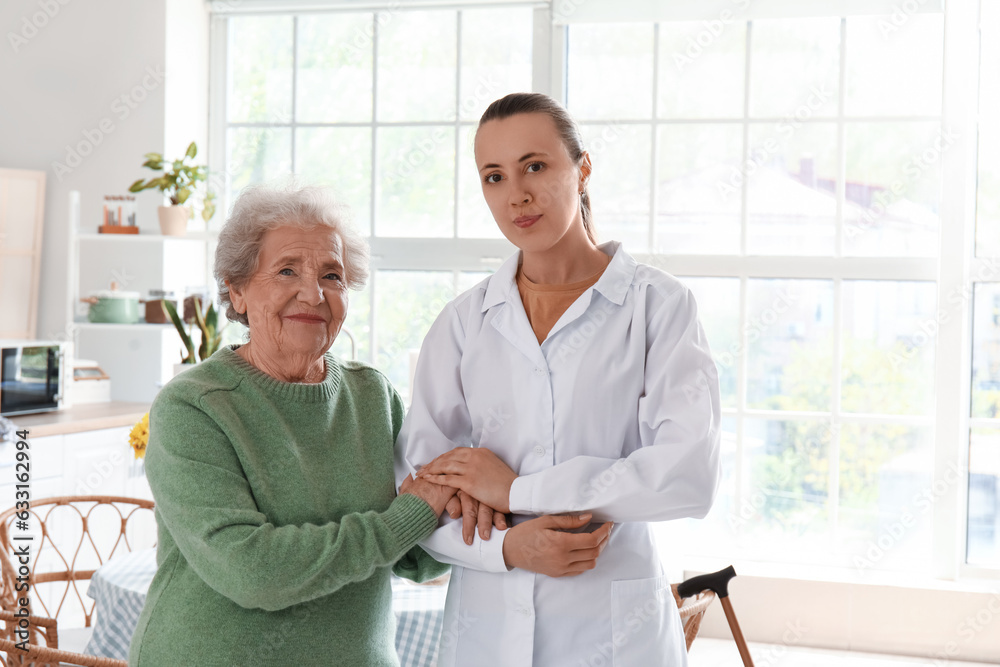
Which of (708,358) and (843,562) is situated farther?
(843,562)

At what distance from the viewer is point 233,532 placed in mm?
1247

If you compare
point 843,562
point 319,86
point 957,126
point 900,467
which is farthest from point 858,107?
point 319,86

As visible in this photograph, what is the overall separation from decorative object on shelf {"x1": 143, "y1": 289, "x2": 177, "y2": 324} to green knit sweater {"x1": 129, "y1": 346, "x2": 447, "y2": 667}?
269 centimetres

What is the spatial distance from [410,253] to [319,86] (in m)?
0.91

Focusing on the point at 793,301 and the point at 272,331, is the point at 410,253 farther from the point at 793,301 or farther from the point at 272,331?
the point at 272,331

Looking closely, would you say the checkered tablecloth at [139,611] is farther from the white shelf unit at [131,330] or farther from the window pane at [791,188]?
the window pane at [791,188]

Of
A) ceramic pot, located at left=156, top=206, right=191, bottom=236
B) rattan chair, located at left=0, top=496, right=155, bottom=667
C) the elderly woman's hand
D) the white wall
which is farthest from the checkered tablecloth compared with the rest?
the white wall

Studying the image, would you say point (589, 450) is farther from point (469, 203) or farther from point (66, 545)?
point (469, 203)

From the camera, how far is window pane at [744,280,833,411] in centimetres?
384

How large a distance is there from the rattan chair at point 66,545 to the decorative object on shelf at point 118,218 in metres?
1.19

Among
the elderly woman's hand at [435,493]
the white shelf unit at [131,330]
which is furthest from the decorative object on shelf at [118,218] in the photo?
the elderly woman's hand at [435,493]

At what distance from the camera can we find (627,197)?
4.01 m

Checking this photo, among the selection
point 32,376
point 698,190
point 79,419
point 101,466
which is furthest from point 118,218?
point 698,190

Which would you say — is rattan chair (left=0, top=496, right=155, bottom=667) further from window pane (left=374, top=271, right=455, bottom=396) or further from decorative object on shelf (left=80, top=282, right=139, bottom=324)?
window pane (left=374, top=271, right=455, bottom=396)
